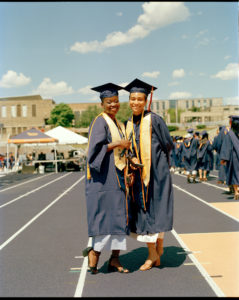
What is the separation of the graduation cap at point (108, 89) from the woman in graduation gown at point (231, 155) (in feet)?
19.9

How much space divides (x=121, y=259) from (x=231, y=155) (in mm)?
5871

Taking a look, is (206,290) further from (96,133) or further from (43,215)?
(43,215)

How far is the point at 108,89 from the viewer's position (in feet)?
15.1

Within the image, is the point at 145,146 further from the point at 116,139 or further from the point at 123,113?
the point at 123,113

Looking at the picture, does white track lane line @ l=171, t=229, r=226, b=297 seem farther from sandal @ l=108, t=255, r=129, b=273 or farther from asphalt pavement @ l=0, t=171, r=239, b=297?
sandal @ l=108, t=255, r=129, b=273

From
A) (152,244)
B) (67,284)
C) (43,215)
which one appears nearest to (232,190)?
(43,215)

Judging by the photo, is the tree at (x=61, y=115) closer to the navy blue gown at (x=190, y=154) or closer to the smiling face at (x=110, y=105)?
the navy blue gown at (x=190, y=154)

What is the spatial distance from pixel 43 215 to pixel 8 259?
3.40m

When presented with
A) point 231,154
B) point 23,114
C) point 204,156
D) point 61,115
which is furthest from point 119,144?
point 23,114

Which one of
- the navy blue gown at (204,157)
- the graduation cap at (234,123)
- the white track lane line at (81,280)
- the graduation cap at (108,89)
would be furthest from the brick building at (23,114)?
the graduation cap at (108,89)

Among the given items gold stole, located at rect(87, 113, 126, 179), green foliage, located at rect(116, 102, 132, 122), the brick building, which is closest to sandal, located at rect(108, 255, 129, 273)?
gold stole, located at rect(87, 113, 126, 179)

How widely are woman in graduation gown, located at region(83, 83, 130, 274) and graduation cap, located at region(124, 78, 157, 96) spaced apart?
1.82ft

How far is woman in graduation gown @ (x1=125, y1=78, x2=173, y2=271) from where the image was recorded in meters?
4.49

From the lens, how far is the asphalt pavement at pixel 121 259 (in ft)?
12.9
